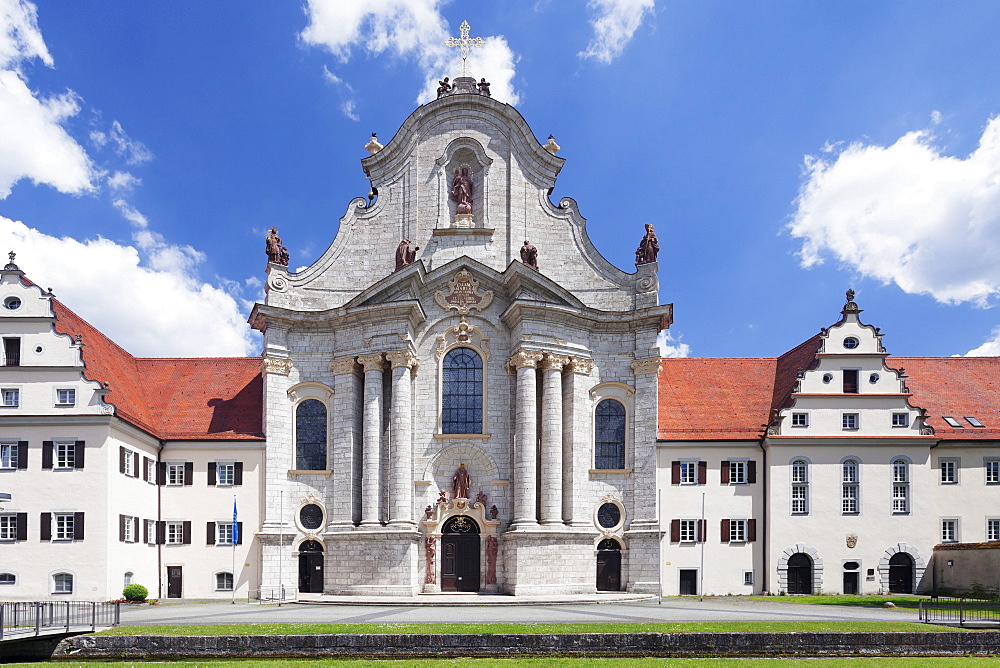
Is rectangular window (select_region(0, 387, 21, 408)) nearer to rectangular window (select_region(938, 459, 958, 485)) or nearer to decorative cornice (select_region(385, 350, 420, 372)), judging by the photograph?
decorative cornice (select_region(385, 350, 420, 372))

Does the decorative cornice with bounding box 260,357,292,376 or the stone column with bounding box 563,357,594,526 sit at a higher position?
the decorative cornice with bounding box 260,357,292,376

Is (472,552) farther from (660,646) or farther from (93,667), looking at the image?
(93,667)

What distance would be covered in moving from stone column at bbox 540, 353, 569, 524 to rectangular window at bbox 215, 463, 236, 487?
15.8 m

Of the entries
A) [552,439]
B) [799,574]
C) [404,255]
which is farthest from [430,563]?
[799,574]

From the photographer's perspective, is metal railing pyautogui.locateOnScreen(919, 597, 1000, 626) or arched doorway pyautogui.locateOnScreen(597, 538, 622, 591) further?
arched doorway pyautogui.locateOnScreen(597, 538, 622, 591)

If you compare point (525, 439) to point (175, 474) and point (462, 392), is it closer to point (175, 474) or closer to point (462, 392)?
point (462, 392)

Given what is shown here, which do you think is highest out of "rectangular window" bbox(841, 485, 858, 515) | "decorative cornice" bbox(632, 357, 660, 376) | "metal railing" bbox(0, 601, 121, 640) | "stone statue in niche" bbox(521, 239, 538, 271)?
"stone statue in niche" bbox(521, 239, 538, 271)

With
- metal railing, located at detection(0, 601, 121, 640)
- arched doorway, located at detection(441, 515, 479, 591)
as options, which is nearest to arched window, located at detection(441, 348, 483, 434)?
arched doorway, located at detection(441, 515, 479, 591)

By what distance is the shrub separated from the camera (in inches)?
1657

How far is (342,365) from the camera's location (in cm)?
4903

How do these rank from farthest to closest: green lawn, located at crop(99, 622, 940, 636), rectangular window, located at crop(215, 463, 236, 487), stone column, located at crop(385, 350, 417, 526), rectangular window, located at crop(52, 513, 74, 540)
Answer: rectangular window, located at crop(215, 463, 236, 487)
stone column, located at crop(385, 350, 417, 526)
rectangular window, located at crop(52, 513, 74, 540)
green lawn, located at crop(99, 622, 940, 636)

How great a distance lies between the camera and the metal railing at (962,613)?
31766mm

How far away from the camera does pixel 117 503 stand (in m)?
42.5

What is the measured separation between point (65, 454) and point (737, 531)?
32.4 meters
